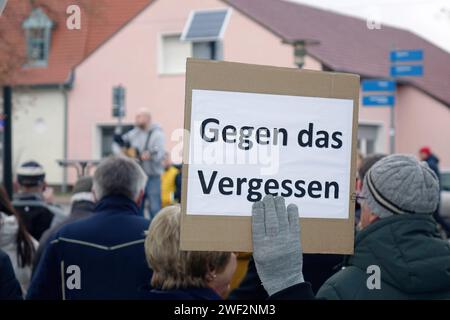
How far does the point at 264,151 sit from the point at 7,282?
1.25 meters

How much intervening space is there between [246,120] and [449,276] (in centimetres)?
81

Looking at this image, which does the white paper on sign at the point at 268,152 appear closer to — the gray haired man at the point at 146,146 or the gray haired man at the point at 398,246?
the gray haired man at the point at 398,246

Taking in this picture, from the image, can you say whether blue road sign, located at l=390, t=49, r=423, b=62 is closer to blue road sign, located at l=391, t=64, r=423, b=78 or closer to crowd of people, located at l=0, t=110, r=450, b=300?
blue road sign, located at l=391, t=64, r=423, b=78

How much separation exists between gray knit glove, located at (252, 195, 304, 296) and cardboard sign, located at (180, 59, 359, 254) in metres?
0.08

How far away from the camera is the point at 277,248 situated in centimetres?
211

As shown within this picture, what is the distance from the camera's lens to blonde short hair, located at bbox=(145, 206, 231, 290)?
2836 mm

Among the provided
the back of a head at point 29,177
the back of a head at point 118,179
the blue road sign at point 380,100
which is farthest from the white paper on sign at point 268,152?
the blue road sign at point 380,100

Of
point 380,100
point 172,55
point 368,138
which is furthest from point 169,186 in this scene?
point 368,138

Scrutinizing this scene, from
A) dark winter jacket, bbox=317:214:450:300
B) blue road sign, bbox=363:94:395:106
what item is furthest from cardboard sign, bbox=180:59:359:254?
blue road sign, bbox=363:94:395:106

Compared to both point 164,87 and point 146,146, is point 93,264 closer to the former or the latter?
point 146,146

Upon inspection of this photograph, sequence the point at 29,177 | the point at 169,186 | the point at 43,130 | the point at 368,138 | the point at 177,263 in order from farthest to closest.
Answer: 1. the point at 43,130
2. the point at 368,138
3. the point at 169,186
4. the point at 29,177
5. the point at 177,263
